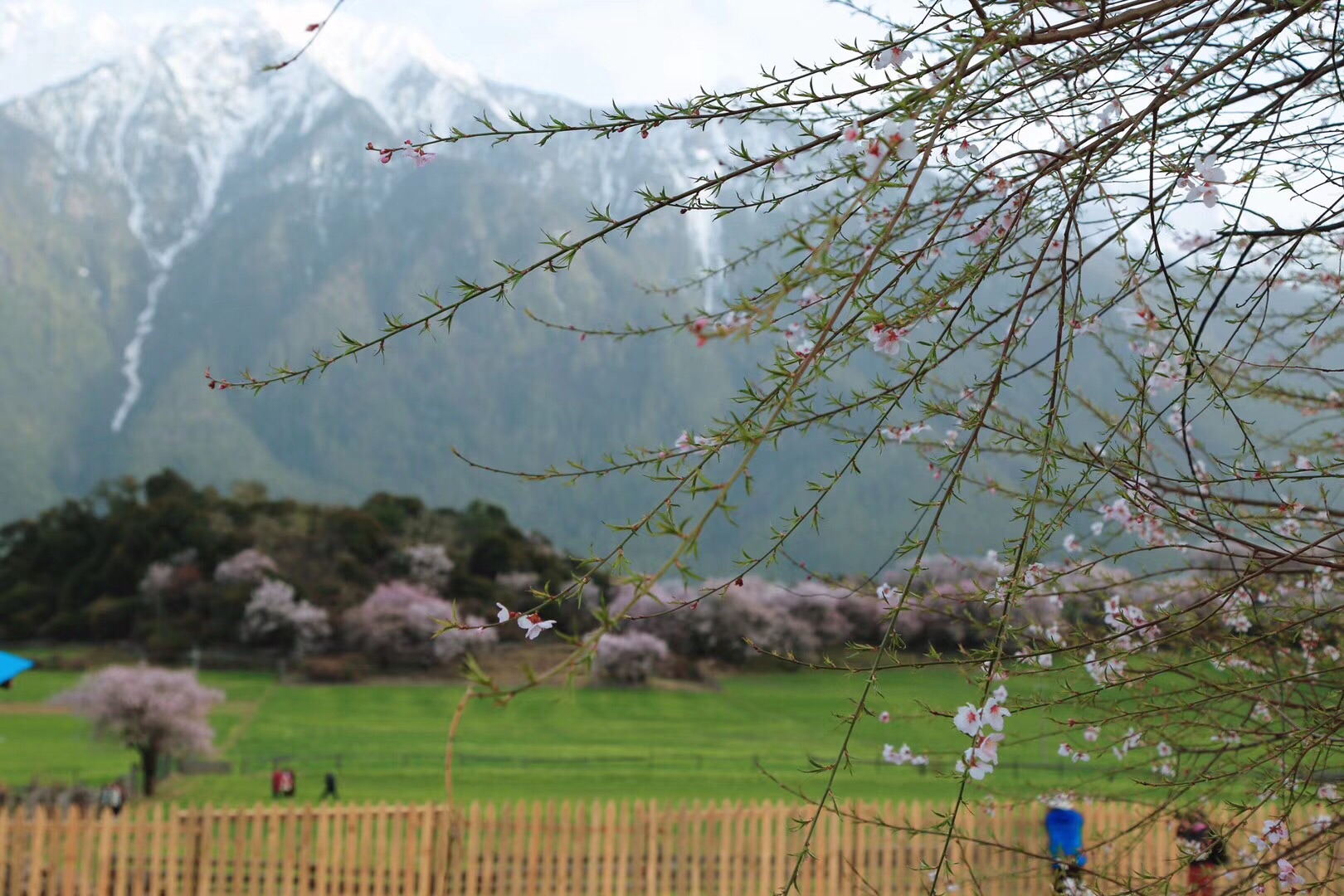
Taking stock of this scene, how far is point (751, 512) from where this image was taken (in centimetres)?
9825

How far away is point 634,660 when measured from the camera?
3197 centimetres

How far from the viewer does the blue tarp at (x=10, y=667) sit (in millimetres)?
11578

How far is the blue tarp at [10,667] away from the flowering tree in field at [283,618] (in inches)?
865

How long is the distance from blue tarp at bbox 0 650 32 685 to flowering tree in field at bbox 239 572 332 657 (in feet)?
72.1

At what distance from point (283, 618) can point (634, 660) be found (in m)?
11.9

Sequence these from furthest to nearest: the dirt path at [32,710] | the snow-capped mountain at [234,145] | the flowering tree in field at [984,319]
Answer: the snow-capped mountain at [234,145], the dirt path at [32,710], the flowering tree in field at [984,319]

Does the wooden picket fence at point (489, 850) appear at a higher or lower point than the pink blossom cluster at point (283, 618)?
lower

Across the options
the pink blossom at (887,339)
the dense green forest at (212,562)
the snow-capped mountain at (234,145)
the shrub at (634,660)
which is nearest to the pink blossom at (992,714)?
the pink blossom at (887,339)

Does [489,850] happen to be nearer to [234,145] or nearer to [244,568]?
[244,568]

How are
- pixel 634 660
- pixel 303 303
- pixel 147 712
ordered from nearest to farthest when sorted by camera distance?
pixel 147 712 → pixel 634 660 → pixel 303 303

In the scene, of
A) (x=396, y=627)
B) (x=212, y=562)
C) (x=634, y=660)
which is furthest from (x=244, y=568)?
(x=634, y=660)

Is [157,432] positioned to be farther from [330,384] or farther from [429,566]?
[429,566]

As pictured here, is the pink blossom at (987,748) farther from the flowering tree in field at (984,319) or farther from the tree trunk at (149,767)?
the tree trunk at (149,767)

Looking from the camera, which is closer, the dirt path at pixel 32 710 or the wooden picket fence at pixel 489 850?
the wooden picket fence at pixel 489 850
